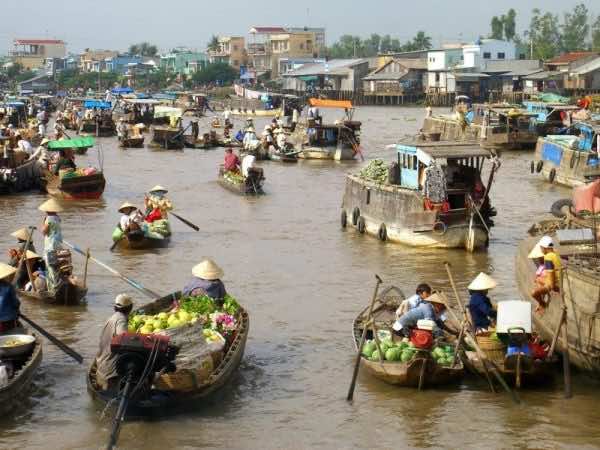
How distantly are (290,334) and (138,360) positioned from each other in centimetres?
438

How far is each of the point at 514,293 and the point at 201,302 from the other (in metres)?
6.08

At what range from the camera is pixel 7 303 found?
11.0 m

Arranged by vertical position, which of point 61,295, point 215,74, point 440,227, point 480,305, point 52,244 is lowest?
point 61,295

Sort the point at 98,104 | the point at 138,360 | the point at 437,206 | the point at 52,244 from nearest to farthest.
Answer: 1. the point at 138,360
2. the point at 52,244
3. the point at 437,206
4. the point at 98,104

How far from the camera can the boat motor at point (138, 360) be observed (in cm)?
934

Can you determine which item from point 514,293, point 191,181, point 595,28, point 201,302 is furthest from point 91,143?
point 595,28

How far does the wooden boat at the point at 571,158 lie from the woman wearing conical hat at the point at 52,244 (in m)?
15.5

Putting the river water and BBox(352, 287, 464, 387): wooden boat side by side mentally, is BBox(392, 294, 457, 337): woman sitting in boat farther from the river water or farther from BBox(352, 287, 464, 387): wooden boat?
the river water

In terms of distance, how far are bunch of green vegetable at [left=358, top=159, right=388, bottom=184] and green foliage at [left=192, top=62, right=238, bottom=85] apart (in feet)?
290

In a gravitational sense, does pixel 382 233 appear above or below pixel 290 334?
above

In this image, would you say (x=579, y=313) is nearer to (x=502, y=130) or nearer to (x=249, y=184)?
(x=249, y=184)

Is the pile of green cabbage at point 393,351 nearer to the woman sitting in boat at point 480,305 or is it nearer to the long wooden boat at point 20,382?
the woman sitting in boat at point 480,305

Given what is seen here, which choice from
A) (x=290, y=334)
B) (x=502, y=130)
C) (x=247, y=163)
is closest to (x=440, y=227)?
(x=290, y=334)

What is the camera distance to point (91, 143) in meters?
26.2
